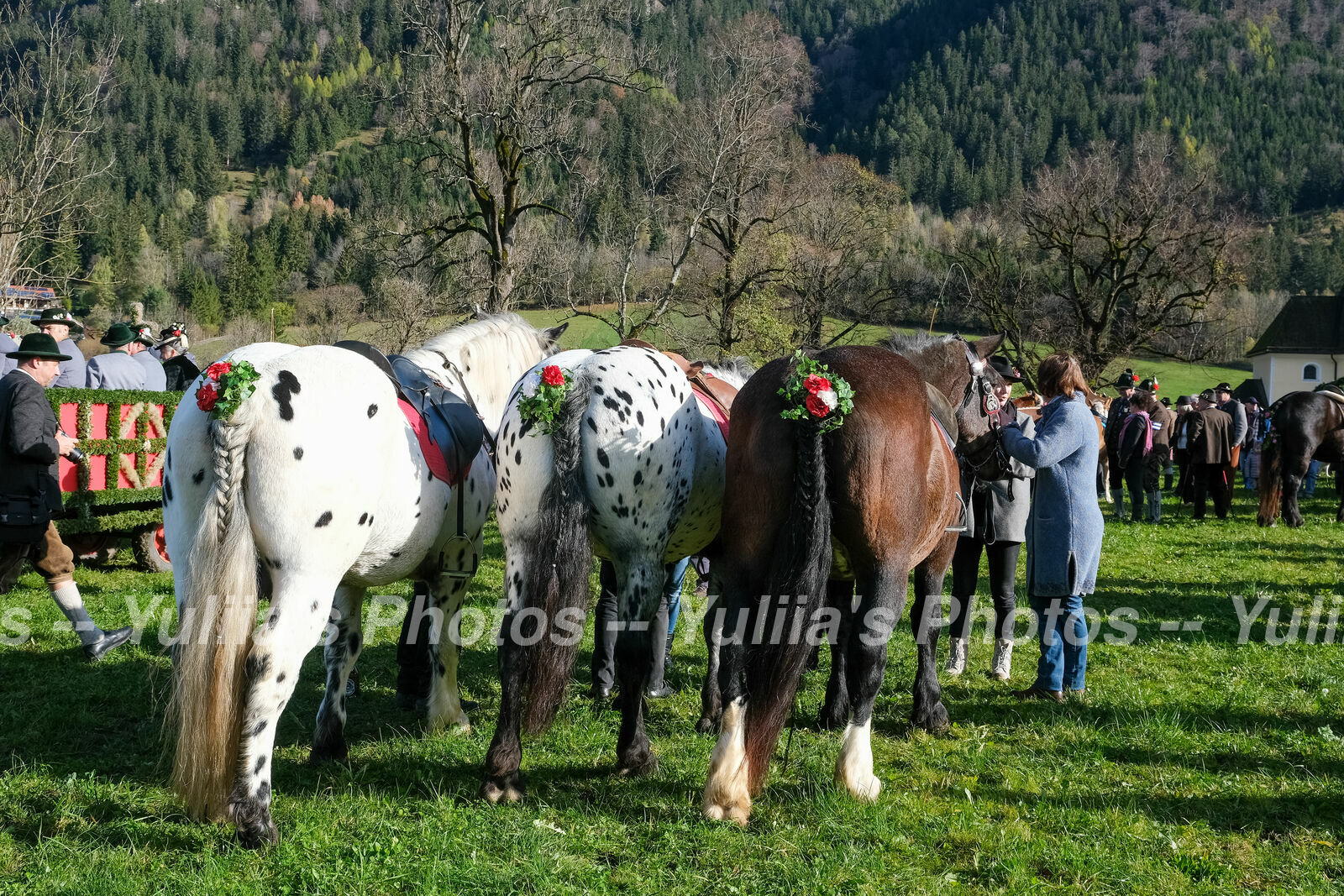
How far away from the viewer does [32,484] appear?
5.83 metres

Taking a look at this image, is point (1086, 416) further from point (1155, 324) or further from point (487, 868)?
point (1155, 324)

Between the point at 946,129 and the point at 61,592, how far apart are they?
117046mm

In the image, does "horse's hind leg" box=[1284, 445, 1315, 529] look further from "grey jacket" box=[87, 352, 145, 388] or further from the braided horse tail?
"grey jacket" box=[87, 352, 145, 388]

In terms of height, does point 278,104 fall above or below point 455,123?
above

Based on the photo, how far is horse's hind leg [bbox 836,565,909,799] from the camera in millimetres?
3979

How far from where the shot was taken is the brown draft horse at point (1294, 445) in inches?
547

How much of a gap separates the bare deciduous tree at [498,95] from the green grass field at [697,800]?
10561mm

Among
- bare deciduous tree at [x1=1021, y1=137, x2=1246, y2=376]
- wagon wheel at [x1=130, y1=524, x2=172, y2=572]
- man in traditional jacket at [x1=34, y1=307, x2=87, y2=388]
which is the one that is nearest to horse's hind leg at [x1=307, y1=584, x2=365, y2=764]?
wagon wheel at [x1=130, y1=524, x2=172, y2=572]

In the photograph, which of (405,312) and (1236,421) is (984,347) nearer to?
(1236,421)

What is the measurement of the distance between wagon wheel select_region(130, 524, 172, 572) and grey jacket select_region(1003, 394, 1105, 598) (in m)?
8.19

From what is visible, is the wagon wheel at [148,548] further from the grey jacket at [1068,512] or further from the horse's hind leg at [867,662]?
the grey jacket at [1068,512]

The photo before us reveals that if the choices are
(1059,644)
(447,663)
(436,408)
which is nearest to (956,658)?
(1059,644)

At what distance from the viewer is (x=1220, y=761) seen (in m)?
4.86

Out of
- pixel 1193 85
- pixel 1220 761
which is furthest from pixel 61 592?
pixel 1193 85
